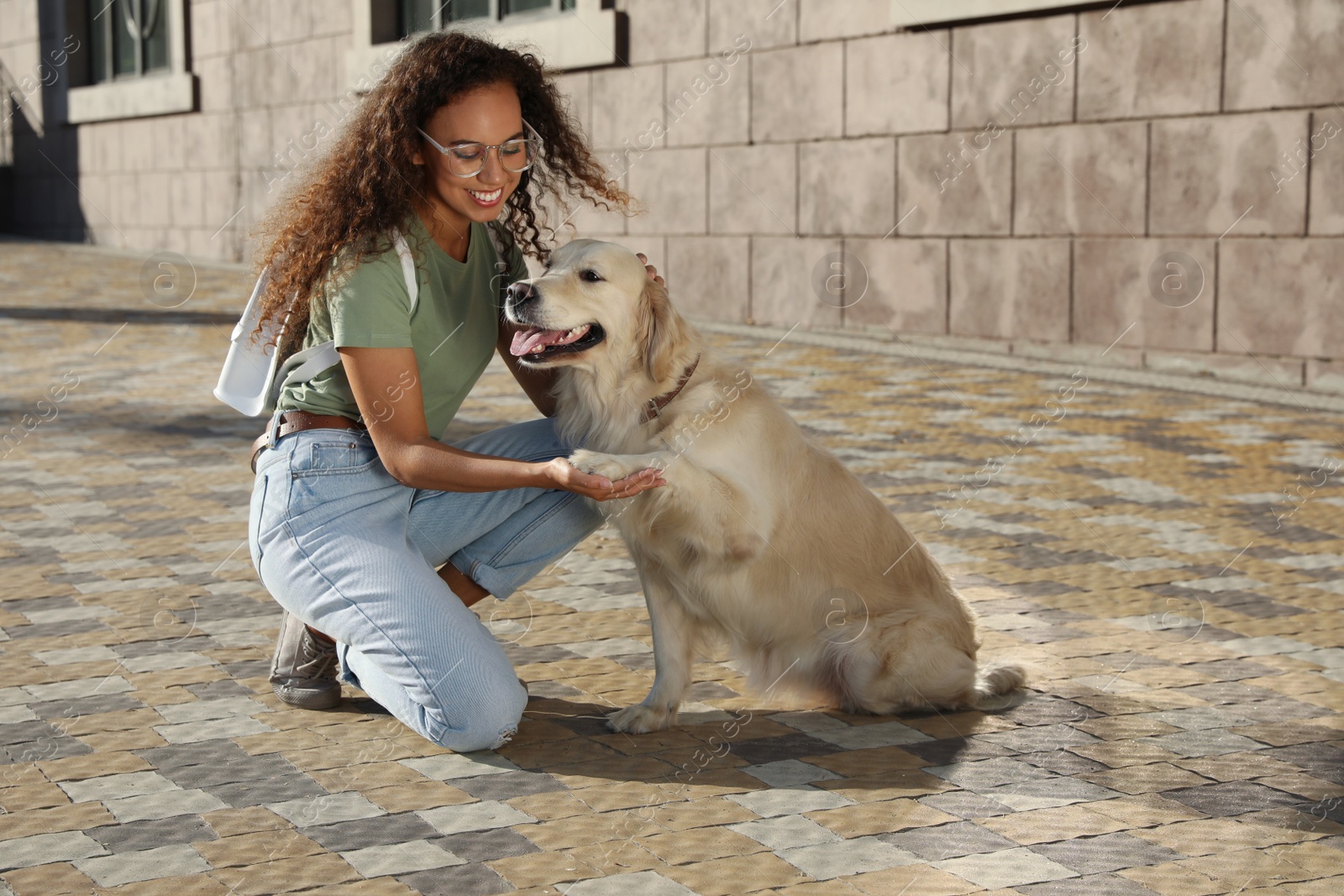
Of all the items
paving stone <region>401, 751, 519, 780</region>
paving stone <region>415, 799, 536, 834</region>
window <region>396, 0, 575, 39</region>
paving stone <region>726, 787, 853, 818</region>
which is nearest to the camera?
paving stone <region>415, 799, 536, 834</region>

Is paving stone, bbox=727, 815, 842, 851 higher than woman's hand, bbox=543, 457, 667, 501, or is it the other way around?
woman's hand, bbox=543, 457, 667, 501

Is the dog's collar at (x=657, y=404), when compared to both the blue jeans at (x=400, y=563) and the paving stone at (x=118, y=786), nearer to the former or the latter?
the blue jeans at (x=400, y=563)

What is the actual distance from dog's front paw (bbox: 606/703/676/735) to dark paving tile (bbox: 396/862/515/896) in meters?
0.90

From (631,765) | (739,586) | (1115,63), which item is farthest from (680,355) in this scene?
(1115,63)

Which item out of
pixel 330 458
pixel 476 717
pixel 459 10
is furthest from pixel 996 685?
pixel 459 10

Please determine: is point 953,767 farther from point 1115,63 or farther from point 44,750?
point 1115,63

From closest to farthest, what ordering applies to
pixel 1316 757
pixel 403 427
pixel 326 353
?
pixel 1316 757 < pixel 403 427 < pixel 326 353

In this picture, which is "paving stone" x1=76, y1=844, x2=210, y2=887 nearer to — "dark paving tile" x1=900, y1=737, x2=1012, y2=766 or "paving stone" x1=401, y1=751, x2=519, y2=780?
"paving stone" x1=401, y1=751, x2=519, y2=780

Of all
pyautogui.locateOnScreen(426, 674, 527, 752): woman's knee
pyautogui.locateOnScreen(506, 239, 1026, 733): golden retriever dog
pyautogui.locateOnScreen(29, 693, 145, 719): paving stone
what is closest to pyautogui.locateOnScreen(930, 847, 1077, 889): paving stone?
pyautogui.locateOnScreen(506, 239, 1026, 733): golden retriever dog

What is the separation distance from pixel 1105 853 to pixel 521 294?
1905mm

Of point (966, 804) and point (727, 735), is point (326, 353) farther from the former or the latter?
point (966, 804)

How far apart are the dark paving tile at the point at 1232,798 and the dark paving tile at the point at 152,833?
2.08 meters

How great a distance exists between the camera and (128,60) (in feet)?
69.2

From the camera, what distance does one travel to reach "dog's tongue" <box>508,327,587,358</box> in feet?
12.6
